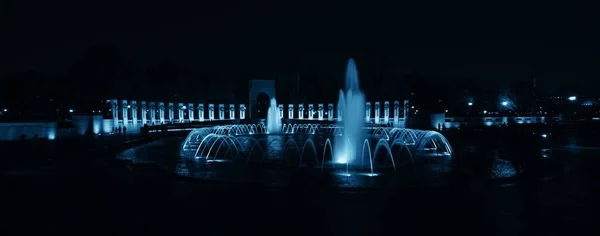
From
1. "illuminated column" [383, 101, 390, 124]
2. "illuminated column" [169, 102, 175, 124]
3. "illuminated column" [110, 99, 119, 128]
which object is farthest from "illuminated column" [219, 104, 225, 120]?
"illuminated column" [383, 101, 390, 124]

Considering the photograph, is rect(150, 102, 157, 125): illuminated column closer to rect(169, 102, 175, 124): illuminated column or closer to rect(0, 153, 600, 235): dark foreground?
rect(169, 102, 175, 124): illuminated column

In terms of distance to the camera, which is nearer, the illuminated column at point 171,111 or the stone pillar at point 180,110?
the illuminated column at point 171,111

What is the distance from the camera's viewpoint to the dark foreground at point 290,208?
701cm

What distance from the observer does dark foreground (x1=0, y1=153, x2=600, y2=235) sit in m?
7.01

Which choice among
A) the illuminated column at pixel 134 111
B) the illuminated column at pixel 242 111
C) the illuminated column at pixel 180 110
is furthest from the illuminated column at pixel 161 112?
the illuminated column at pixel 242 111

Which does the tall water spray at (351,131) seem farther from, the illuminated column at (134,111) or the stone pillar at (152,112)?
the stone pillar at (152,112)

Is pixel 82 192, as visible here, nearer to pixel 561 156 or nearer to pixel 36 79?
pixel 561 156

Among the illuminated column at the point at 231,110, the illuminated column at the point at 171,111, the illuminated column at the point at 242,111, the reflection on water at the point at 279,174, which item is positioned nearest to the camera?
the reflection on water at the point at 279,174

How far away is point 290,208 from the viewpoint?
8.35 metres

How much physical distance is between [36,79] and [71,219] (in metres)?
56.0

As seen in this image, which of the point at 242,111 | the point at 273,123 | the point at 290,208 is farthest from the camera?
the point at 242,111

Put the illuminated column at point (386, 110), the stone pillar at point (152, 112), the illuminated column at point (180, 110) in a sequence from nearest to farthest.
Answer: the illuminated column at point (386, 110) < the stone pillar at point (152, 112) < the illuminated column at point (180, 110)

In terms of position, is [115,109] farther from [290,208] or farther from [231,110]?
[290,208]

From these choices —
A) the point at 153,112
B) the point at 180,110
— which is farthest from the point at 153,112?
the point at 180,110
